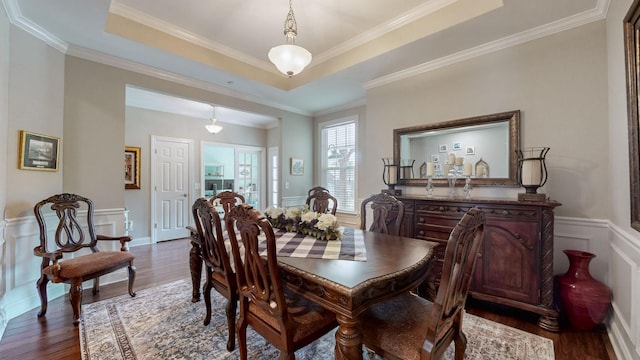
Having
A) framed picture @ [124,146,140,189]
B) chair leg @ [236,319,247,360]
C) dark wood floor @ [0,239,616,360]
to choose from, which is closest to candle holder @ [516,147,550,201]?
dark wood floor @ [0,239,616,360]

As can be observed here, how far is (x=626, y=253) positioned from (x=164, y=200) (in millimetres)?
6257

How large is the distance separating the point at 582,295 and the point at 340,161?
11.9 ft

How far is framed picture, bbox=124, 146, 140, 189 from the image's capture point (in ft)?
15.7

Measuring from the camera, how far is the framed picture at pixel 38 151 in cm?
241

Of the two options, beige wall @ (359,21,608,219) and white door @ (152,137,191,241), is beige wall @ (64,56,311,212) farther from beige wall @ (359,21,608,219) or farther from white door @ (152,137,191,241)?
beige wall @ (359,21,608,219)

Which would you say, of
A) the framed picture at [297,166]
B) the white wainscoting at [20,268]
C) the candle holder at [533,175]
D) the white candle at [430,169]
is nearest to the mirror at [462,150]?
the white candle at [430,169]

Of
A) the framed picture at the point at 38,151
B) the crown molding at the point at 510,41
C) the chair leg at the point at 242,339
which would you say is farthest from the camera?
the framed picture at the point at 38,151

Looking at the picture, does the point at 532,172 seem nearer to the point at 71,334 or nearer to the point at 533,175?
the point at 533,175

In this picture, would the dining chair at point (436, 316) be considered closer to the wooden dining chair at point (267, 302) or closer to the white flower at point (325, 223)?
the wooden dining chair at point (267, 302)

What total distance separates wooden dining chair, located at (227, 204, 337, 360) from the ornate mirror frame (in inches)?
77.9

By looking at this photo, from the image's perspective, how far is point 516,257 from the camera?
86.0 inches

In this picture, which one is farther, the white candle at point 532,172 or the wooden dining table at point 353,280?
the white candle at point 532,172

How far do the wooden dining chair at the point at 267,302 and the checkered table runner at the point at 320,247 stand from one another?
0.24 metres

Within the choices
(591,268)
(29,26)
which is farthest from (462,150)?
(29,26)
